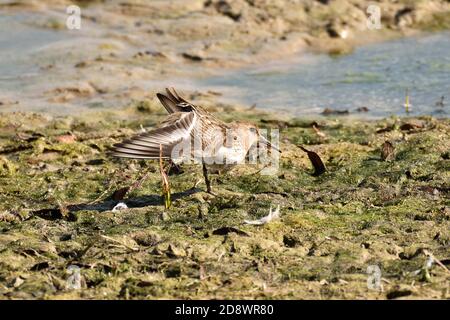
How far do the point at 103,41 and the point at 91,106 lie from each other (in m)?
2.87

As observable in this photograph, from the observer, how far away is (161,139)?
7.27 meters

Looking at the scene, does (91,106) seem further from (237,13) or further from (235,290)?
(235,290)

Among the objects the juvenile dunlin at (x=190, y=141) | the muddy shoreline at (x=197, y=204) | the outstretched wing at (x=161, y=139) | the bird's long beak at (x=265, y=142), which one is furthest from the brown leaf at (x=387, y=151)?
the outstretched wing at (x=161, y=139)

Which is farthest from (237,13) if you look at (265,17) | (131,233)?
(131,233)

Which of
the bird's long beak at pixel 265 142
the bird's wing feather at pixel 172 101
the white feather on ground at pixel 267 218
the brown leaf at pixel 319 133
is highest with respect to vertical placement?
the bird's wing feather at pixel 172 101

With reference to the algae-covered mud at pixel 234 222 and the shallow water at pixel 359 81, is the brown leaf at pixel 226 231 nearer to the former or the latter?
the algae-covered mud at pixel 234 222

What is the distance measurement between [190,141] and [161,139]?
384mm

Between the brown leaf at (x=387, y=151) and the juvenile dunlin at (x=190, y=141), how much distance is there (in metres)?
1.28

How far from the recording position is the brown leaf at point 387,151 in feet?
27.8

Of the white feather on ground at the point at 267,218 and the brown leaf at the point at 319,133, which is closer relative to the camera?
the white feather on ground at the point at 267,218

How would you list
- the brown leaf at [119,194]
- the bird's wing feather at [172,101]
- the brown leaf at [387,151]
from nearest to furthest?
the brown leaf at [119,194], the bird's wing feather at [172,101], the brown leaf at [387,151]

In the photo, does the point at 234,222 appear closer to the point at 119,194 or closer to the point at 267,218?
the point at 267,218

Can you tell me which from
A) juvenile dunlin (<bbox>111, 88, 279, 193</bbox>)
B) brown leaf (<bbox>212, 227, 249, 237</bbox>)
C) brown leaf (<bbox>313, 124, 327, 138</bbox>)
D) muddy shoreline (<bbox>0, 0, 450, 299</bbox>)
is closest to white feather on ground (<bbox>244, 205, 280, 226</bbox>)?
muddy shoreline (<bbox>0, 0, 450, 299</bbox>)

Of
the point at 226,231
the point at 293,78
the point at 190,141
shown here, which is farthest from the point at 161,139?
the point at 293,78
